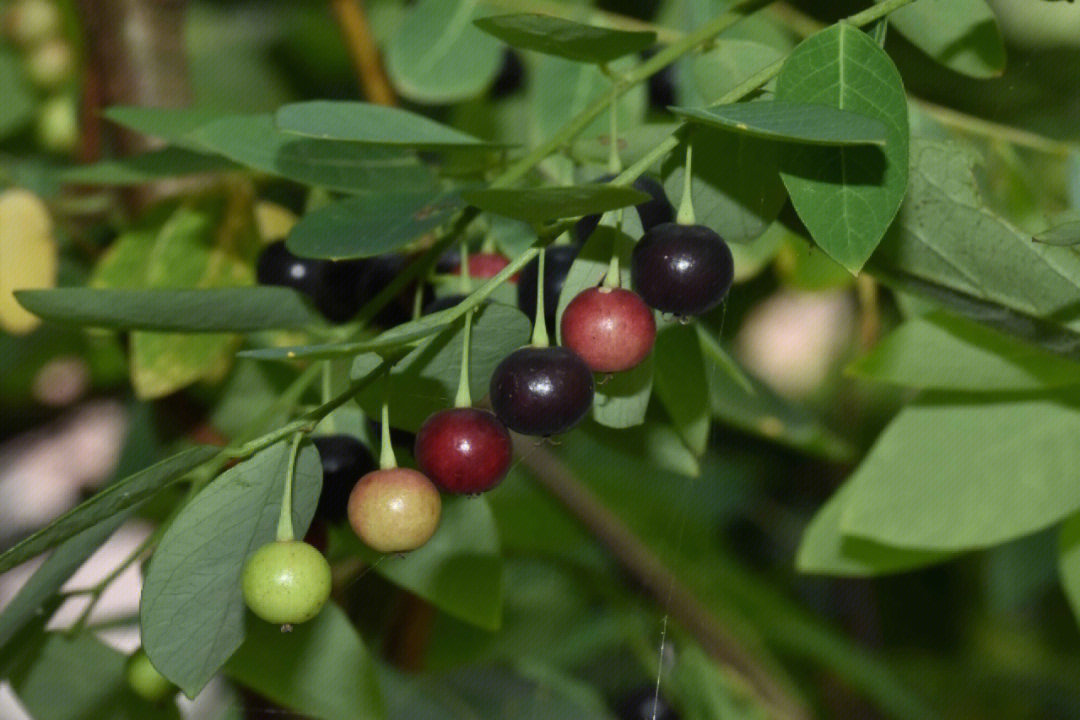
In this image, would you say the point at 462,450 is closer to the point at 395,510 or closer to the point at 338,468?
the point at 395,510

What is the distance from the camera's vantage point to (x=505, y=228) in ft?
2.66

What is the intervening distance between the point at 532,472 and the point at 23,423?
0.72 m

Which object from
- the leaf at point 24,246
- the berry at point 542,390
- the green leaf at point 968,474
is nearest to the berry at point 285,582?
the berry at point 542,390

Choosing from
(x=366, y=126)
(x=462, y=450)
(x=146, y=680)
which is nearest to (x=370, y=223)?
(x=366, y=126)

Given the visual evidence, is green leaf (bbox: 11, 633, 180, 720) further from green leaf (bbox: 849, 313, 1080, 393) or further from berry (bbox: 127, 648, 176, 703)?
green leaf (bbox: 849, 313, 1080, 393)

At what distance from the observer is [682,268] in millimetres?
573

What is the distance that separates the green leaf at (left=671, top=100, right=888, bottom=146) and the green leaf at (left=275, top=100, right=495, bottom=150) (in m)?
0.19

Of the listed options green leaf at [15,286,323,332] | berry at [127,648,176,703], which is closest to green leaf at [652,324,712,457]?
green leaf at [15,286,323,332]

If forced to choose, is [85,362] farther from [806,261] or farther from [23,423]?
[806,261]

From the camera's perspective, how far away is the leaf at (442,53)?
1081 mm

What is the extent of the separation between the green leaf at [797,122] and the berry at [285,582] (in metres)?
0.25

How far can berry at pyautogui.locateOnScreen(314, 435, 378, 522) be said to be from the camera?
0.69 meters

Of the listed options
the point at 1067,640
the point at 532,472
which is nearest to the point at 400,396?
the point at 532,472

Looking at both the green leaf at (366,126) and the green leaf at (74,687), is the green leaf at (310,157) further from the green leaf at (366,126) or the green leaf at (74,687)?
the green leaf at (74,687)
